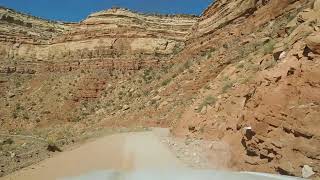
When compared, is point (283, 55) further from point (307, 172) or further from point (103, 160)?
point (103, 160)

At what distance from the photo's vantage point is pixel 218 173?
10.2 m

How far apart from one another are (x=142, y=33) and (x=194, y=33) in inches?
564

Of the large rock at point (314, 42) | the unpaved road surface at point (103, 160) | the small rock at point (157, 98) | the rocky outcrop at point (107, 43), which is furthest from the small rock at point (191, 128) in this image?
the rocky outcrop at point (107, 43)

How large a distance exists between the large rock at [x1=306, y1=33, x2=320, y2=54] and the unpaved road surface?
4.53 m

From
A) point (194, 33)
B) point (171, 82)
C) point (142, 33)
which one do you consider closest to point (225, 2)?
point (194, 33)

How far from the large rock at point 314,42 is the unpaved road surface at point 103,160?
453cm

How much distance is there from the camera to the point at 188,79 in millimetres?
27672

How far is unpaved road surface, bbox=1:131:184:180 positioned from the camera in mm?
11344

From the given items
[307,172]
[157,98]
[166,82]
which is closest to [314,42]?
[307,172]

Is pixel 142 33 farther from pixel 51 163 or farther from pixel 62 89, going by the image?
pixel 51 163

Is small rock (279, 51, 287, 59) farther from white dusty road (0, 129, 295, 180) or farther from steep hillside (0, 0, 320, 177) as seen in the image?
white dusty road (0, 129, 295, 180)

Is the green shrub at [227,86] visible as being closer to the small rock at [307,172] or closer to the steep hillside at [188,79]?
the steep hillside at [188,79]

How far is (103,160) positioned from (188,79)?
1541cm

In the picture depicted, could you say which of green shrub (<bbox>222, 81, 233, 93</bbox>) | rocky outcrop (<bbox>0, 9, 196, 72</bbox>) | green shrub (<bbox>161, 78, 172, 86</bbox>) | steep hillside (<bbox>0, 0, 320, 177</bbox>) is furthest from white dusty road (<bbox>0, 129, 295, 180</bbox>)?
rocky outcrop (<bbox>0, 9, 196, 72</bbox>)
